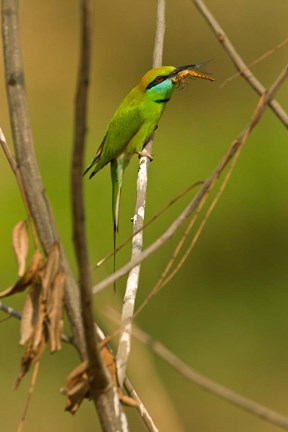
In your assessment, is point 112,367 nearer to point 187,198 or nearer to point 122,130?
point 122,130

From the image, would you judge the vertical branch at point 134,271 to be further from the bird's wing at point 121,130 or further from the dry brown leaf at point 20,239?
the bird's wing at point 121,130

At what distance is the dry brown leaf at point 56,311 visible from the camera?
660 millimetres

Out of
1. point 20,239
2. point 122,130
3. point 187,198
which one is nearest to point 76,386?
point 20,239

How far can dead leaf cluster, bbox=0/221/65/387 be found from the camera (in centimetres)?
66

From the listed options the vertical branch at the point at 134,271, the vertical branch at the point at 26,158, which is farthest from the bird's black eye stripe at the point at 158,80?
the vertical branch at the point at 26,158

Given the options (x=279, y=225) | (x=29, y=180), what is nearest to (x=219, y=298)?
(x=279, y=225)

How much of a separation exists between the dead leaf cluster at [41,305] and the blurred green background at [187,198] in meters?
1.93

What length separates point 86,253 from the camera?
0.57m

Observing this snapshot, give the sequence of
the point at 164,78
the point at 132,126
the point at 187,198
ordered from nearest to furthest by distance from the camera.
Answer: the point at 164,78 < the point at 132,126 < the point at 187,198

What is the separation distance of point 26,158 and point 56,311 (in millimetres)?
114

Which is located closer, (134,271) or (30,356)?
(30,356)

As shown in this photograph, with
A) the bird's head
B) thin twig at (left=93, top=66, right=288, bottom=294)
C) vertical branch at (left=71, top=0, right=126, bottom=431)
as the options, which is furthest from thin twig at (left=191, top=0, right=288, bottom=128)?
the bird's head

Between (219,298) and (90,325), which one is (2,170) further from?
(90,325)

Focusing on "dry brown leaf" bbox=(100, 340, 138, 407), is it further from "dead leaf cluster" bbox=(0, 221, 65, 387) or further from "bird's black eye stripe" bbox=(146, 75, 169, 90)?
"bird's black eye stripe" bbox=(146, 75, 169, 90)
